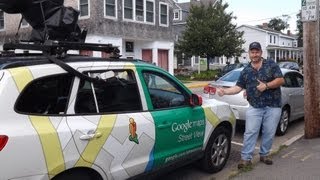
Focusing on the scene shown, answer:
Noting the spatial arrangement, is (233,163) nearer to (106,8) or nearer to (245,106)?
(245,106)

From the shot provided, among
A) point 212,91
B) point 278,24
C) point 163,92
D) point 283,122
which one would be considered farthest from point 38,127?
point 278,24

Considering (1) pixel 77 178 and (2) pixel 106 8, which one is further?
(2) pixel 106 8

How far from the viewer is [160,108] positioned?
17.2ft

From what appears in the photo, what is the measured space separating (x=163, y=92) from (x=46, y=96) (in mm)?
1871

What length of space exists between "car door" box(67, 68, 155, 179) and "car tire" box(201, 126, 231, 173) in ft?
4.74

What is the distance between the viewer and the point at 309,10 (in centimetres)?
844

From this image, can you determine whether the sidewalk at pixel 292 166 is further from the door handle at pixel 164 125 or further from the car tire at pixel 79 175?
the car tire at pixel 79 175

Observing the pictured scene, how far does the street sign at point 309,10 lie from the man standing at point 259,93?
2420 mm

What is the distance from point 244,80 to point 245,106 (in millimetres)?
2665

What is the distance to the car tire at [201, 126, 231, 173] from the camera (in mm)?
6211

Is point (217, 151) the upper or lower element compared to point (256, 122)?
lower

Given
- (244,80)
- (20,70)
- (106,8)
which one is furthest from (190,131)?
(106,8)

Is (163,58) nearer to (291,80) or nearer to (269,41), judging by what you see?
(291,80)

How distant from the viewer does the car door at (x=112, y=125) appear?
4199 mm
